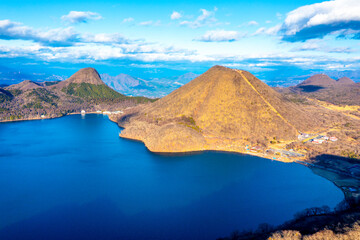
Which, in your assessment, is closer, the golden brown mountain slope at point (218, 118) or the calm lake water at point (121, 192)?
the calm lake water at point (121, 192)

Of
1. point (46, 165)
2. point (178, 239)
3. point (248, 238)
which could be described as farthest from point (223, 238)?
point (46, 165)

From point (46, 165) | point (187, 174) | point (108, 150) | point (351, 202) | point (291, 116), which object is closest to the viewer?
point (351, 202)

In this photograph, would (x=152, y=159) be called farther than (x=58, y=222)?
Yes

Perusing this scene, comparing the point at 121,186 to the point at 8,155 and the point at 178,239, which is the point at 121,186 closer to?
the point at 178,239

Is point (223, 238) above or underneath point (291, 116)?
underneath

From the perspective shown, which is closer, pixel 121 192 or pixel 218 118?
pixel 121 192

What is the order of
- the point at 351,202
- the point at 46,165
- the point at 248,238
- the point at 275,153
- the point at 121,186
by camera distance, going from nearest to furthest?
the point at 248,238, the point at 351,202, the point at 121,186, the point at 46,165, the point at 275,153

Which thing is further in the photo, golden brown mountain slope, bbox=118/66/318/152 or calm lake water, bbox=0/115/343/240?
golden brown mountain slope, bbox=118/66/318/152

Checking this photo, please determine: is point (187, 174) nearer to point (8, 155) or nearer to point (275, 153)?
point (275, 153)
